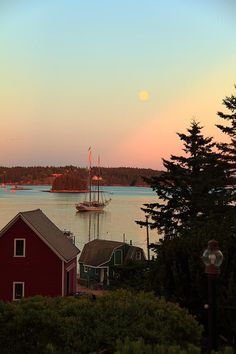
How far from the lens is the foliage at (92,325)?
27.1ft

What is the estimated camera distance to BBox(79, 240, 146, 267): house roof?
48219 millimetres

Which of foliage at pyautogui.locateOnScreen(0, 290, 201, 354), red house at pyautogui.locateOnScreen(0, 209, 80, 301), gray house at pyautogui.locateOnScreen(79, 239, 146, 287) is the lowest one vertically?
gray house at pyautogui.locateOnScreen(79, 239, 146, 287)

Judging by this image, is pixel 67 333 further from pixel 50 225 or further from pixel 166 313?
pixel 50 225

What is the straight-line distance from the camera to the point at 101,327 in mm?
8422

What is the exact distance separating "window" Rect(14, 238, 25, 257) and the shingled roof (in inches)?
744

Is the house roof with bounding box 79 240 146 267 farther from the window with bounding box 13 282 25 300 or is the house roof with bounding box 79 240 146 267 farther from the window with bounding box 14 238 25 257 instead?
the window with bounding box 14 238 25 257

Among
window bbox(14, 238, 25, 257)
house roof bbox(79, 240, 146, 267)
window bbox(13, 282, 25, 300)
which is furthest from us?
house roof bbox(79, 240, 146, 267)

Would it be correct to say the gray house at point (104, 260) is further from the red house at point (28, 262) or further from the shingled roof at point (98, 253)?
the red house at point (28, 262)

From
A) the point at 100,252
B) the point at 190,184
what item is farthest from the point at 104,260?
the point at 190,184

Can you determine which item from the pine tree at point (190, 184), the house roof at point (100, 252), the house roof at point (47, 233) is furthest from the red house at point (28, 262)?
the house roof at point (100, 252)

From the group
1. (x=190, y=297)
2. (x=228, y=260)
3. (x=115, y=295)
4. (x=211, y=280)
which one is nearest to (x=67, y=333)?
(x=115, y=295)

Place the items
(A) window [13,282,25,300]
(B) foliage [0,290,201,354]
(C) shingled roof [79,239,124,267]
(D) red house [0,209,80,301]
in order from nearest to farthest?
1. (B) foliage [0,290,201,354]
2. (D) red house [0,209,80,301]
3. (A) window [13,282,25,300]
4. (C) shingled roof [79,239,124,267]

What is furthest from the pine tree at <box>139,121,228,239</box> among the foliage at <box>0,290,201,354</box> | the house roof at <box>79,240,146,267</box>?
the foliage at <box>0,290,201,354</box>

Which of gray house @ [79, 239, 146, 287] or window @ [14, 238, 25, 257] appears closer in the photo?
window @ [14, 238, 25, 257]
